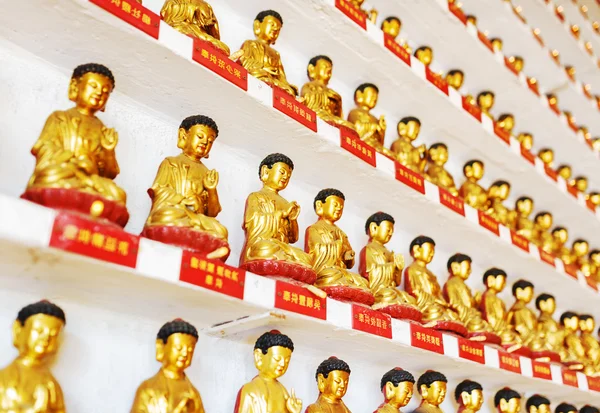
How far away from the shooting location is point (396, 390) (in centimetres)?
186

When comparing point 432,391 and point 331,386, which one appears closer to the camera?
point 331,386

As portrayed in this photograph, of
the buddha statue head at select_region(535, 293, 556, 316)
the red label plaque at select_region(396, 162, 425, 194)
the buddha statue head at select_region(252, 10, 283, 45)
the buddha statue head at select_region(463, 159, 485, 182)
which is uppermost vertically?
the buddha statue head at select_region(252, 10, 283, 45)

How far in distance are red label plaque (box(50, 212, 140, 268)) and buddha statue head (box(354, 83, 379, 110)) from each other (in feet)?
4.65

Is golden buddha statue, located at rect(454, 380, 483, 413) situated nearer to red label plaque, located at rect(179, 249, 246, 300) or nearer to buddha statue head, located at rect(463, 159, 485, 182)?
red label plaque, located at rect(179, 249, 246, 300)

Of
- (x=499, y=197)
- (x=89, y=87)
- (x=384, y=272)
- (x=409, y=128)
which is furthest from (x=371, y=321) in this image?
(x=499, y=197)

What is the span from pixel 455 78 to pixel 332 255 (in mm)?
1615

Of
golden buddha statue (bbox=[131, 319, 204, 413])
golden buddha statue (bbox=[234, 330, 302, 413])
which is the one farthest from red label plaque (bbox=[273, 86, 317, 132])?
golden buddha statue (bbox=[131, 319, 204, 413])

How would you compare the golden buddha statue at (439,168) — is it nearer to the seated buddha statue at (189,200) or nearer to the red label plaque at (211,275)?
the seated buddha statue at (189,200)

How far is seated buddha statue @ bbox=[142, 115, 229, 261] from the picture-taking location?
1.43 metres

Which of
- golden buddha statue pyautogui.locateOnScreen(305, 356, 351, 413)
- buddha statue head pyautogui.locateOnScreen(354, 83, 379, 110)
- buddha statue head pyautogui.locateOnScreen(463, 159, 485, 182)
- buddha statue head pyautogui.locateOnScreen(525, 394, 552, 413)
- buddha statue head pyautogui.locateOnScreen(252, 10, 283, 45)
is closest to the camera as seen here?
golden buddha statue pyautogui.locateOnScreen(305, 356, 351, 413)

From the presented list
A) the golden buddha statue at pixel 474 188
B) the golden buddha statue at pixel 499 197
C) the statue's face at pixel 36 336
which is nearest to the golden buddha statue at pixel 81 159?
the statue's face at pixel 36 336

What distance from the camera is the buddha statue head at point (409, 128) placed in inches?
106

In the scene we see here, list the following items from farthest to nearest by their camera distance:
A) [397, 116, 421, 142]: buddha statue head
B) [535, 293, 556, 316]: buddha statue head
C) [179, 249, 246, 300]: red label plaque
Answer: [535, 293, 556, 316]: buddha statue head < [397, 116, 421, 142]: buddha statue head < [179, 249, 246, 300]: red label plaque

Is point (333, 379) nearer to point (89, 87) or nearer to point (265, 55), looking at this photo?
point (89, 87)
